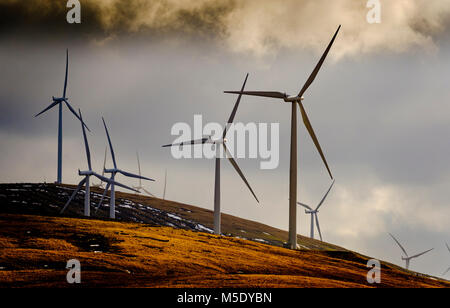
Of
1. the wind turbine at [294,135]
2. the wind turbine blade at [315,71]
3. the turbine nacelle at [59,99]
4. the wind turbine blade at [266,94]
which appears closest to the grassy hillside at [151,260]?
the wind turbine at [294,135]

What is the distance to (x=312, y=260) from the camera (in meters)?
88.1

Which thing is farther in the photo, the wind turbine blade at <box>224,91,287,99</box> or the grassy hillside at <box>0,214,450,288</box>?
the wind turbine blade at <box>224,91,287,99</box>

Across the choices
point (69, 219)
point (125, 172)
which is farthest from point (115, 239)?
point (125, 172)

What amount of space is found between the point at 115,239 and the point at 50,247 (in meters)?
11.0


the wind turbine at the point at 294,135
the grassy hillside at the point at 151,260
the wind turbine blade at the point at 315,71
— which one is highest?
the wind turbine blade at the point at 315,71

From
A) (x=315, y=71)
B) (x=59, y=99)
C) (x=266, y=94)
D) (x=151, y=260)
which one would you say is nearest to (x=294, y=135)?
(x=266, y=94)

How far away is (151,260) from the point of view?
69.2 metres

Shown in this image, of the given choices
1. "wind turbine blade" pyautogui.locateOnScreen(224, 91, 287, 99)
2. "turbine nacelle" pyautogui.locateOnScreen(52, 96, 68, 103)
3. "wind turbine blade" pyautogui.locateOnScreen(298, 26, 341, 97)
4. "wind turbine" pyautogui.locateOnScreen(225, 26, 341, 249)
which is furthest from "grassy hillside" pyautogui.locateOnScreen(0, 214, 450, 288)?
"turbine nacelle" pyautogui.locateOnScreen(52, 96, 68, 103)

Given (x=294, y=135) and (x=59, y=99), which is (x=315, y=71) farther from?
(x=59, y=99)

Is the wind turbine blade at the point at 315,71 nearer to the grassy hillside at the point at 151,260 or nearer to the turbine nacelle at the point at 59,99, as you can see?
the grassy hillside at the point at 151,260

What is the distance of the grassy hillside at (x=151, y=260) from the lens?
181ft

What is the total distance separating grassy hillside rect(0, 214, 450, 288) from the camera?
55.1m

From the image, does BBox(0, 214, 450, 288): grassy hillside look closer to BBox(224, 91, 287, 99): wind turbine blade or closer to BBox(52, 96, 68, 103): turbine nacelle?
BBox(224, 91, 287, 99): wind turbine blade

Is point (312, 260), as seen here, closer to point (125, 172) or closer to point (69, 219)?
point (69, 219)
